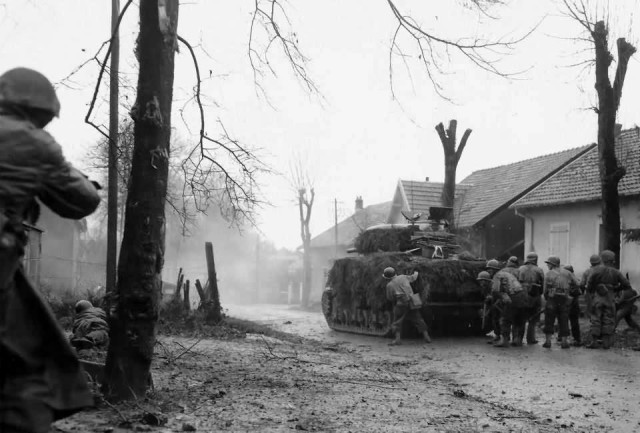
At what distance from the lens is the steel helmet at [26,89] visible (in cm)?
290

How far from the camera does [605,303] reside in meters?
13.1

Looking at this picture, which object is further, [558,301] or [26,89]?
[558,301]

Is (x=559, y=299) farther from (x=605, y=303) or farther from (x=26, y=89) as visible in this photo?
(x=26, y=89)

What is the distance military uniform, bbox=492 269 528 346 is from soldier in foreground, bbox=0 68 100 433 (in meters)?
11.5

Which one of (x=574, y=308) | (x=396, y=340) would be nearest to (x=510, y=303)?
(x=574, y=308)

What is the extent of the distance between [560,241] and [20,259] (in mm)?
22078

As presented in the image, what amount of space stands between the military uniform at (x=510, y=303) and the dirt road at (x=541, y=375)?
43cm

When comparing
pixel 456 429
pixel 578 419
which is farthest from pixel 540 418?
pixel 456 429

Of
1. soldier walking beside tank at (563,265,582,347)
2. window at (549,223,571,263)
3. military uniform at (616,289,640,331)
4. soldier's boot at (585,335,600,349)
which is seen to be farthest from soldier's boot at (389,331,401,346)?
Result: window at (549,223,571,263)

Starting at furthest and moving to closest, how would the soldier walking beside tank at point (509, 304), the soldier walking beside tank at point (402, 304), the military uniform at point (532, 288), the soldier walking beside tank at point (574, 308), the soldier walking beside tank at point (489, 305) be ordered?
the soldier walking beside tank at point (489, 305) < the soldier walking beside tank at point (402, 304) < the military uniform at point (532, 288) < the soldier walking beside tank at point (574, 308) < the soldier walking beside tank at point (509, 304)

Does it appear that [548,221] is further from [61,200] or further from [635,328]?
[61,200]

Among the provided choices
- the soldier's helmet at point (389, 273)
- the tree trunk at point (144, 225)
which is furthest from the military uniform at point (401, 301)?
the tree trunk at point (144, 225)

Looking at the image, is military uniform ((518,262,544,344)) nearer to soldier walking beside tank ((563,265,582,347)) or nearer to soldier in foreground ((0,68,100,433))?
soldier walking beside tank ((563,265,582,347))

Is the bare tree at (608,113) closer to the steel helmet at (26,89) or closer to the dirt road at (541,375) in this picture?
the dirt road at (541,375)
